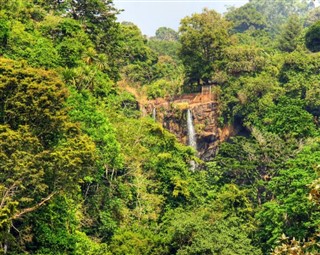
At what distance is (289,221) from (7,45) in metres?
13.3

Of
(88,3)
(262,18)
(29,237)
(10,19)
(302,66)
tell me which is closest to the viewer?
(29,237)

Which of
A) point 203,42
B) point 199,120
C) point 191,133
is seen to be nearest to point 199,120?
point 199,120

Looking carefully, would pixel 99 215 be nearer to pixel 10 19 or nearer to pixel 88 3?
pixel 10 19

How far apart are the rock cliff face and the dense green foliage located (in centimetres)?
88

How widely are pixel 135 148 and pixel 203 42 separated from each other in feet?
47.8

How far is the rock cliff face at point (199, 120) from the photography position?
3328 centimetres

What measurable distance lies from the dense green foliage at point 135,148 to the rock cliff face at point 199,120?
883 millimetres

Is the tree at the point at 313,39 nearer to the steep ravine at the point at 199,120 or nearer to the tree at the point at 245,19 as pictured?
the steep ravine at the point at 199,120

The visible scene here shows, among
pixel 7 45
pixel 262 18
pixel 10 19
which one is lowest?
pixel 7 45

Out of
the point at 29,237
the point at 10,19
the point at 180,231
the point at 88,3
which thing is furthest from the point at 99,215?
the point at 88,3

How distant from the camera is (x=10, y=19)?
71.0 feet

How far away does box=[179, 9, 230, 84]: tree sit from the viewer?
3434cm

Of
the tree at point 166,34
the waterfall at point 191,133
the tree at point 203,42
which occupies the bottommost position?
the waterfall at point 191,133

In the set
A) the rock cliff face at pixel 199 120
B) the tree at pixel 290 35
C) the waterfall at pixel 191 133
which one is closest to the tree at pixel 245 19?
the tree at pixel 290 35
